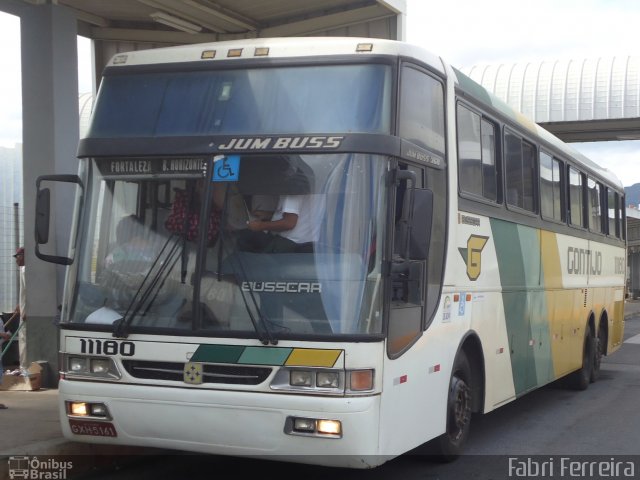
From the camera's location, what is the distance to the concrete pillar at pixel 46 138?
35.2 ft

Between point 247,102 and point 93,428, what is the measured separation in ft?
8.64

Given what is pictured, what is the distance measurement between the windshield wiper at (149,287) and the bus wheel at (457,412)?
268 cm

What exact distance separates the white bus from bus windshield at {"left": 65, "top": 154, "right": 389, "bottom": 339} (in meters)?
0.01

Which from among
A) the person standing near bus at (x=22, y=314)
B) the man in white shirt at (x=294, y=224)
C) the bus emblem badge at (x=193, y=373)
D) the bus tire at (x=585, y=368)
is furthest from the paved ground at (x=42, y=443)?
the bus tire at (x=585, y=368)

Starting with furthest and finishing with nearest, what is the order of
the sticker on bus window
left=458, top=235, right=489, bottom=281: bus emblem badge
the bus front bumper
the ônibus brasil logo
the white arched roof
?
1. the white arched roof
2. left=458, top=235, right=489, bottom=281: bus emblem badge
3. the sticker on bus window
4. the ônibus brasil logo
5. the bus front bumper

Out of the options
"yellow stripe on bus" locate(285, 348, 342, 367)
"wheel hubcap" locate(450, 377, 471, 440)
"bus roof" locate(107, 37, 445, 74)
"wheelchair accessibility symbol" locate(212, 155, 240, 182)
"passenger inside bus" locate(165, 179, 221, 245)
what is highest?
"bus roof" locate(107, 37, 445, 74)

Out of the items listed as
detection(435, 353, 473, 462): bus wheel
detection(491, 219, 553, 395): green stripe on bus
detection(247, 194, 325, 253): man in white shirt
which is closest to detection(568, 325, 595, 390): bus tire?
detection(491, 219, 553, 395): green stripe on bus

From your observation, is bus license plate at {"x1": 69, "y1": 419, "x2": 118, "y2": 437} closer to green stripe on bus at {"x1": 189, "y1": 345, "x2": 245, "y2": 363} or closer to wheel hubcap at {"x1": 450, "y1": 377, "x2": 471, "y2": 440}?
green stripe on bus at {"x1": 189, "y1": 345, "x2": 245, "y2": 363}

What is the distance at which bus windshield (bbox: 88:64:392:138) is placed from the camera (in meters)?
6.34

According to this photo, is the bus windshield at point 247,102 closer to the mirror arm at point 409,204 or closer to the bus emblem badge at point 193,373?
the mirror arm at point 409,204

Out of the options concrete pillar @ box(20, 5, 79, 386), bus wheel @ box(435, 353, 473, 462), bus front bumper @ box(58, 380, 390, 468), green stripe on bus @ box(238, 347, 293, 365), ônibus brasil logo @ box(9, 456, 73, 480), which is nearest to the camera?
bus front bumper @ box(58, 380, 390, 468)

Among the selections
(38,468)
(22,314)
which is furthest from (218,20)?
(38,468)

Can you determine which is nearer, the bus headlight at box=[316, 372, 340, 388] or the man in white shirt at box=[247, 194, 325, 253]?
the bus headlight at box=[316, 372, 340, 388]

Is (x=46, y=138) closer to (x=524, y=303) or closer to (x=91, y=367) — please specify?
(x=91, y=367)
